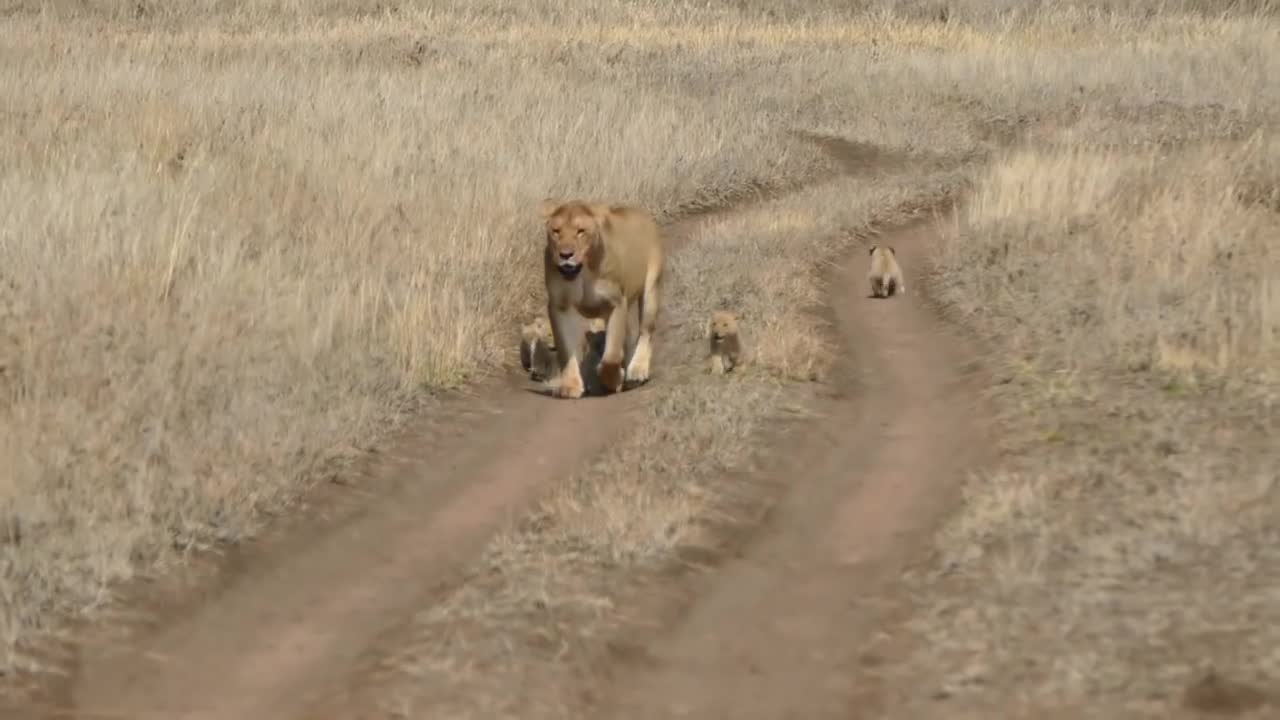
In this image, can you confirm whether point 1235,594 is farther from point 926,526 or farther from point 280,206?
point 280,206

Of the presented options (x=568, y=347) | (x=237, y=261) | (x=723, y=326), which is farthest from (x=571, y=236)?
(x=237, y=261)

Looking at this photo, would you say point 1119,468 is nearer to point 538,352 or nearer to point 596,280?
point 596,280

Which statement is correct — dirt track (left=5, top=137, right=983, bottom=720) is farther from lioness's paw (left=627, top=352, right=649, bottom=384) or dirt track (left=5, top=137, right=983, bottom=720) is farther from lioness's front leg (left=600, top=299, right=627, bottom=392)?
lioness's paw (left=627, top=352, right=649, bottom=384)

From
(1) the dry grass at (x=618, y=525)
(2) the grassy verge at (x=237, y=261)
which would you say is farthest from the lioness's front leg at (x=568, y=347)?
(2) the grassy verge at (x=237, y=261)

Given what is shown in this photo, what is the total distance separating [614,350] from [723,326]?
0.68 m

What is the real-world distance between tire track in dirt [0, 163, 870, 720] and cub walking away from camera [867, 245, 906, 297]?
396 cm

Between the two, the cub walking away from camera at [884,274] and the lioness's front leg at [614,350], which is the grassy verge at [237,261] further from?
the cub walking away from camera at [884,274]

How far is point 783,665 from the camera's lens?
5812 mm

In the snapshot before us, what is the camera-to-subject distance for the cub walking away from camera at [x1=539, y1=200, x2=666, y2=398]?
9781mm

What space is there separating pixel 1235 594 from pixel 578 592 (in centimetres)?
236

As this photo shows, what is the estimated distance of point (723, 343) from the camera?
10.3m

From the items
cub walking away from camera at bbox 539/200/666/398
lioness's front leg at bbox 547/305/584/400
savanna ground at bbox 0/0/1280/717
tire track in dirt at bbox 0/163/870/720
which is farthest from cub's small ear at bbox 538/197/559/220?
tire track in dirt at bbox 0/163/870/720

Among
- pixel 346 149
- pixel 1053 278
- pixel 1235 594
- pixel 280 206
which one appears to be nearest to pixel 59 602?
pixel 1235 594

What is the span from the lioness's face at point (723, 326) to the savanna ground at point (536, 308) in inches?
10.6
